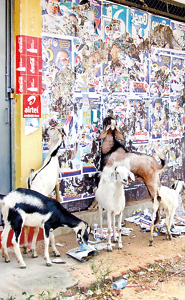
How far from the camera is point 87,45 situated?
6090 millimetres

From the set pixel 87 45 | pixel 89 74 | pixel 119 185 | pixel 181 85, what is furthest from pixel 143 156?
pixel 181 85

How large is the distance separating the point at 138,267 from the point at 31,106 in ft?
8.83

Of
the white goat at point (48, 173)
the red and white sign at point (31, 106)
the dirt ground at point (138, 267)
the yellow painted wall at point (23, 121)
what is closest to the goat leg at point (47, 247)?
the dirt ground at point (138, 267)

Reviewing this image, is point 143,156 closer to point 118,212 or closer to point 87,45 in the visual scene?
point 118,212

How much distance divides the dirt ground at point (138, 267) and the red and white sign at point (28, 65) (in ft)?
7.56

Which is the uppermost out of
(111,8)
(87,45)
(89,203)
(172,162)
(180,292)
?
(111,8)

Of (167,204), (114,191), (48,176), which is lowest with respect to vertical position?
(167,204)

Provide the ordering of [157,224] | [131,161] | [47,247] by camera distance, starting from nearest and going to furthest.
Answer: [47,247], [131,161], [157,224]

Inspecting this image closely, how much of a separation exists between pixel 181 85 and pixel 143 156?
274 cm

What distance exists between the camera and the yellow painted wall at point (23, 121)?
503cm

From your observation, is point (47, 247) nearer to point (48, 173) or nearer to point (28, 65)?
point (48, 173)

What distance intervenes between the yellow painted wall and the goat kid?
1.39 metres

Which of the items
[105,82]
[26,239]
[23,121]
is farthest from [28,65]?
[26,239]

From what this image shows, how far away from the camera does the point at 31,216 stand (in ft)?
14.2
